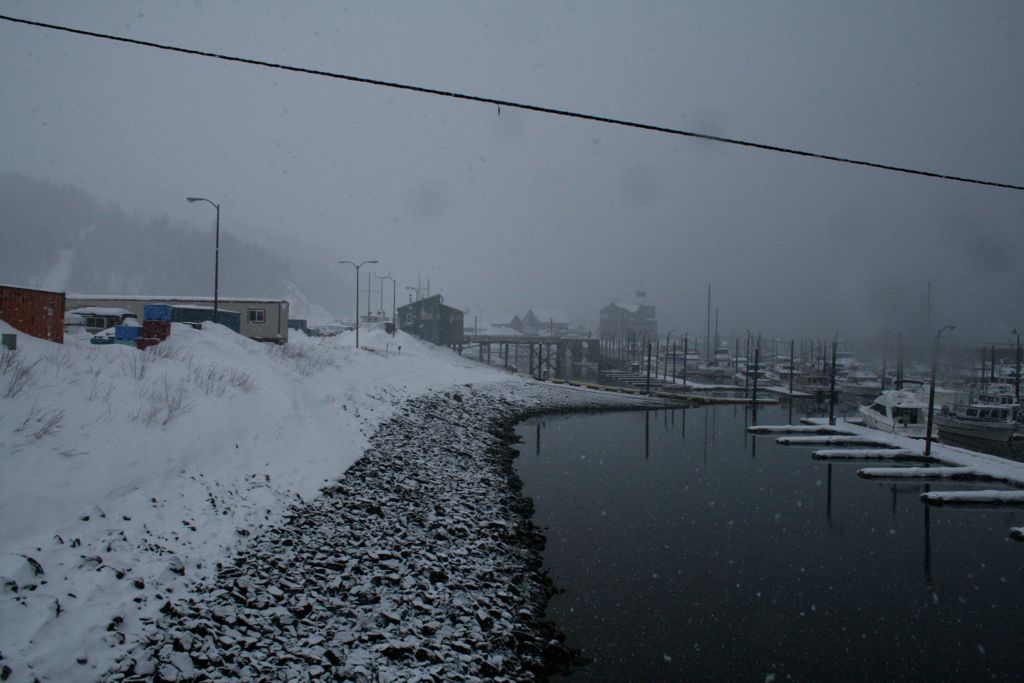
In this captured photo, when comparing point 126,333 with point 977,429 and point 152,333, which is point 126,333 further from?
point 977,429

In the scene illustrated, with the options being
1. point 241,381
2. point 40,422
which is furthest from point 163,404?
point 241,381

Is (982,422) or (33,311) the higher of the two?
(33,311)

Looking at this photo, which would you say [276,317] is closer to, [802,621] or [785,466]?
[785,466]

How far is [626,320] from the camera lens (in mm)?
142875

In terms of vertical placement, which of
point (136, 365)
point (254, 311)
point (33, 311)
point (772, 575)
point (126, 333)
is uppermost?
point (254, 311)

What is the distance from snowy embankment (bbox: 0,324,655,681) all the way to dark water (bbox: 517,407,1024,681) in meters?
5.03

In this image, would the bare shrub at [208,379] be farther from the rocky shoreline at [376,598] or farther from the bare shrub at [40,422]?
the bare shrub at [40,422]

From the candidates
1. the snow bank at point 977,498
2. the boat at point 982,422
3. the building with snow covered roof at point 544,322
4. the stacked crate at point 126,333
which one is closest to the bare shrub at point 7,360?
the stacked crate at point 126,333

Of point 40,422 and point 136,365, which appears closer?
point 40,422

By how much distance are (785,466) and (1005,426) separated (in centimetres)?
1829

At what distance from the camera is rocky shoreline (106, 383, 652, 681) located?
682cm

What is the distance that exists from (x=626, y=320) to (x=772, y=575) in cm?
13234

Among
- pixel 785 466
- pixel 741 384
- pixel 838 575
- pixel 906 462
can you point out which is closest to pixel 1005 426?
pixel 906 462

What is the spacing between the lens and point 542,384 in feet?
159
